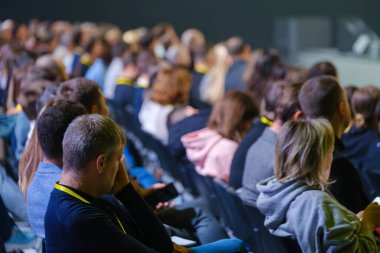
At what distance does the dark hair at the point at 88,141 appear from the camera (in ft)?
7.33

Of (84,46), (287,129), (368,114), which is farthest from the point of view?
(84,46)

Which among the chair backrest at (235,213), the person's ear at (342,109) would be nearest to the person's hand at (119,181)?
the chair backrest at (235,213)

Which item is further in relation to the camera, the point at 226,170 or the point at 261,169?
the point at 226,170

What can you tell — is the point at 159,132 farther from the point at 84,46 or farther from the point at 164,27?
the point at 164,27

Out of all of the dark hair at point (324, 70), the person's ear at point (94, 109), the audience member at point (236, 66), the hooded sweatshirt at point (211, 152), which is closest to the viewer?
the person's ear at point (94, 109)

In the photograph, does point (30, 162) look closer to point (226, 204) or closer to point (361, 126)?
point (226, 204)

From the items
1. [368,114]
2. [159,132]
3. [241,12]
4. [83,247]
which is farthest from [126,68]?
[241,12]

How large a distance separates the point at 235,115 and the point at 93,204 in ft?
6.40

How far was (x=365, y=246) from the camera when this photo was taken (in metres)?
2.51

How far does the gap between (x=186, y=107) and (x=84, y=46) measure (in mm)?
3585

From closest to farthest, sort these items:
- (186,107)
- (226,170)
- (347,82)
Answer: (226,170) < (186,107) < (347,82)

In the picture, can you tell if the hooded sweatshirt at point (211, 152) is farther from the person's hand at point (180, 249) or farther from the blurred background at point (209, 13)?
the blurred background at point (209, 13)

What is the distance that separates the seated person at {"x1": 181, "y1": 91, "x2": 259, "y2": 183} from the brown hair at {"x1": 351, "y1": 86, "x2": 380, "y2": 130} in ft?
2.50

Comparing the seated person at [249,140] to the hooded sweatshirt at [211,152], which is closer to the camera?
the seated person at [249,140]
